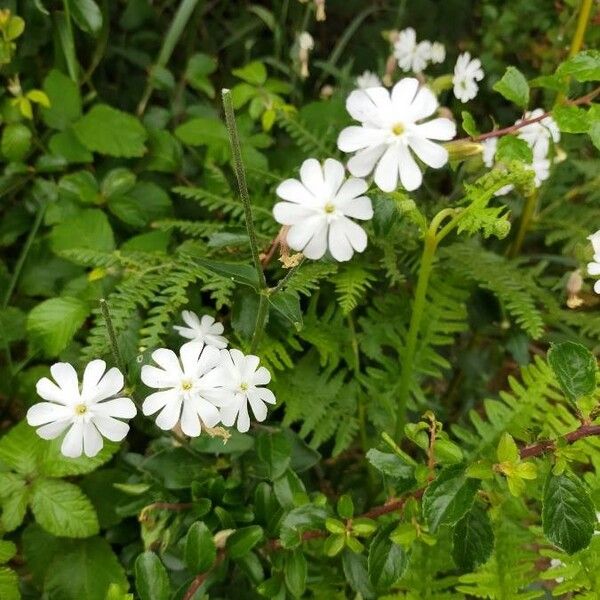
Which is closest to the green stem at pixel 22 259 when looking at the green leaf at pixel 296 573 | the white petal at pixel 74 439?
the white petal at pixel 74 439

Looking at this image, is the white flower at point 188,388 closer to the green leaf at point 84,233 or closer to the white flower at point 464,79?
the green leaf at point 84,233

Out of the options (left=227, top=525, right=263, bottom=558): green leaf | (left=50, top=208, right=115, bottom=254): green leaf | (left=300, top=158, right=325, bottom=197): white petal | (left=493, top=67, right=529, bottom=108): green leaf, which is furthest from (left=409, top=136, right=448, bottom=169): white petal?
(left=50, top=208, right=115, bottom=254): green leaf

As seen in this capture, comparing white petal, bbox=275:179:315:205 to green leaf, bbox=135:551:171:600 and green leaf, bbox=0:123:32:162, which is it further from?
green leaf, bbox=0:123:32:162

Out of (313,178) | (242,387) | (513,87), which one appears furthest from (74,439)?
(513,87)

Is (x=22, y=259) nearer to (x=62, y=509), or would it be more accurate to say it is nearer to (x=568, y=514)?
(x=62, y=509)

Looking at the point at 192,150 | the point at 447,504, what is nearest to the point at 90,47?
the point at 192,150

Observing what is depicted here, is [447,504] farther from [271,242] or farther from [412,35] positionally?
[412,35]
